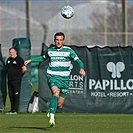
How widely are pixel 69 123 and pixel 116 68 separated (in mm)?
4436

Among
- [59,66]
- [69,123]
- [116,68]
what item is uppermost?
[59,66]

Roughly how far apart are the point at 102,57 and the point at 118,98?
1.27 meters

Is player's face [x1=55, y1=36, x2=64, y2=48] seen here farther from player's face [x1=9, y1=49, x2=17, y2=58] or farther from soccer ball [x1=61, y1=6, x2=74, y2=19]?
player's face [x1=9, y1=49, x2=17, y2=58]

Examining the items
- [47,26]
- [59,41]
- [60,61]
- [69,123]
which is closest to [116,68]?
[69,123]

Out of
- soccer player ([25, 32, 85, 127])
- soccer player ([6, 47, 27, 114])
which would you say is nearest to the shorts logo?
soccer player ([6, 47, 27, 114])

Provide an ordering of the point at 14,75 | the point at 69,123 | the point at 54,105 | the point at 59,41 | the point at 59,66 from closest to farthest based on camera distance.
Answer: the point at 54,105 < the point at 59,41 < the point at 59,66 < the point at 69,123 < the point at 14,75

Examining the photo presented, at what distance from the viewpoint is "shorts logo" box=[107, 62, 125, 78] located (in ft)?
63.9

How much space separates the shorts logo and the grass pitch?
1518 millimetres

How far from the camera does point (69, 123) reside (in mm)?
15461

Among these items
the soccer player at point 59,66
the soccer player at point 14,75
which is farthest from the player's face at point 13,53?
the soccer player at point 59,66

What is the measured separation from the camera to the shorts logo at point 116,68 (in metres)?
19.5

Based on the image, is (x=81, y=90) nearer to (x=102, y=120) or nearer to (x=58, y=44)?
(x=102, y=120)

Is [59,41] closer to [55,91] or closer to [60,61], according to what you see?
[60,61]

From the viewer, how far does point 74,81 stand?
19.4 metres
